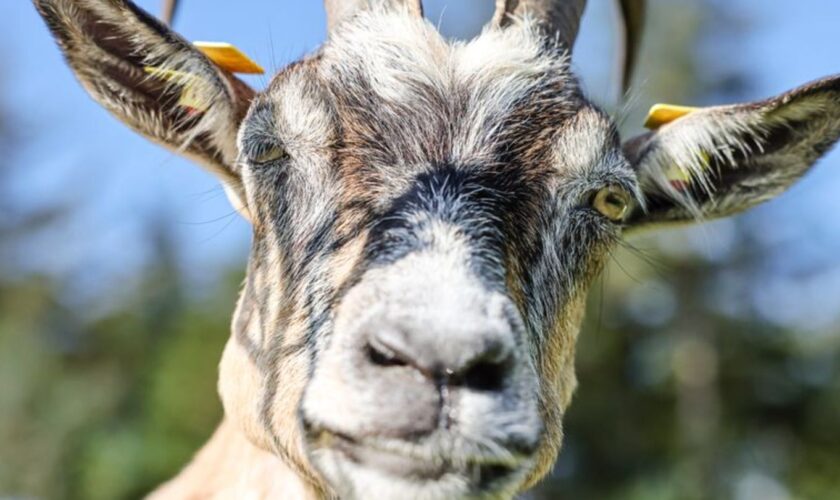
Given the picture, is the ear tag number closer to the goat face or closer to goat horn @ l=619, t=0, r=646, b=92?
the goat face

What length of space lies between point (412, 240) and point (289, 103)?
3.73 feet

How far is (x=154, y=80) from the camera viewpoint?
480 centimetres

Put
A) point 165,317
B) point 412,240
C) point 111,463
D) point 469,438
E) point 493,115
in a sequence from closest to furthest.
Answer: point 469,438, point 412,240, point 493,115, point 111,463, point 165,317

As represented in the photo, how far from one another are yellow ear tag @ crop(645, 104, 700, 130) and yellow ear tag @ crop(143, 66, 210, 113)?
238cm

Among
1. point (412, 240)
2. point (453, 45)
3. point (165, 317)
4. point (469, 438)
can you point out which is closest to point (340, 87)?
point (453, 45)

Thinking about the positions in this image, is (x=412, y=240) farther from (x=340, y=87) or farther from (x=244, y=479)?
(x=244, y=479)

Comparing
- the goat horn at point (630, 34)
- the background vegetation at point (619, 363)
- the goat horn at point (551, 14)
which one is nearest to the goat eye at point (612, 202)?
the goat horn at point (551, 14)

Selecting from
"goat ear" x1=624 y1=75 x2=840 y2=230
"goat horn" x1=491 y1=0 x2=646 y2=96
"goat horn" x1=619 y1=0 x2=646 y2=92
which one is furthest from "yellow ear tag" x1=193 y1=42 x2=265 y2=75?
"goat horn" x1=619 y1=0 x2=646 y2=92

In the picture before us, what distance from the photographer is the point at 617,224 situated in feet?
15.5

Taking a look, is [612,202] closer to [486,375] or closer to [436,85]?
[436,85]

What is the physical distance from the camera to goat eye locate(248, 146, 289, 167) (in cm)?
434

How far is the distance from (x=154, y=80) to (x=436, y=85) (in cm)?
142

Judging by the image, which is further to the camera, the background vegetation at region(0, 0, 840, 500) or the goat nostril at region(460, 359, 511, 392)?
the background vegetation at region(0, 0, 840, 500)

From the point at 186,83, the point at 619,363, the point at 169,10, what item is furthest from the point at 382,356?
the point at 619,363
